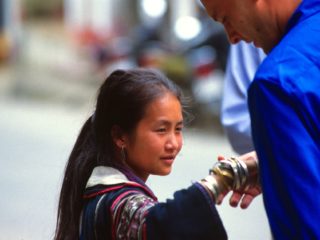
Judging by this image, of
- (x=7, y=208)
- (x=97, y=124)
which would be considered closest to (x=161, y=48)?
(x=7, y=208)

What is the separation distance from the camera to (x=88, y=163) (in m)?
2.75

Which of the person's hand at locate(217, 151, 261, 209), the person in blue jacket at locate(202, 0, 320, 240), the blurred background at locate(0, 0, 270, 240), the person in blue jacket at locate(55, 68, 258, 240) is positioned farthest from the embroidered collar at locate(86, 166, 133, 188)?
the person in blue jacket at locate(202, 0, 320, 240)

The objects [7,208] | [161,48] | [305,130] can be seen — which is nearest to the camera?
[305,130]

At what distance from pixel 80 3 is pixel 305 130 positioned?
19.2 meters

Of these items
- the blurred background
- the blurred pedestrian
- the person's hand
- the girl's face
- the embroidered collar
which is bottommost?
the person's hand

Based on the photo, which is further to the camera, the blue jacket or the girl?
the girl

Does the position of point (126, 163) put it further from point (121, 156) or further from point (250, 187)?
point (250, 187)

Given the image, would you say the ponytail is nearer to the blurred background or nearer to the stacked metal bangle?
the blurred background

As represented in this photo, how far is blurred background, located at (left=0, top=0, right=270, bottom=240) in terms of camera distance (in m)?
7.36

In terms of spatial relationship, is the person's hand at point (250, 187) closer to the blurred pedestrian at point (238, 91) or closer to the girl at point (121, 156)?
the girl at point (121, 156)

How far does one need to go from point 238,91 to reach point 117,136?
1.17 metres

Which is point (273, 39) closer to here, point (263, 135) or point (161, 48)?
point (263, 135)

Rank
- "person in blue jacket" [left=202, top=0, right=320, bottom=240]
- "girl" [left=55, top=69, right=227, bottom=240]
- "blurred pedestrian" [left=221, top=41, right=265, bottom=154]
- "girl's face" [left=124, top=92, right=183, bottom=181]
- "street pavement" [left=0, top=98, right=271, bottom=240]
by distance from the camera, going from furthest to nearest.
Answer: "street pavement" [left=0, top=98, right=271, bottom=240] < "blurred pedestrian" [left=221, top=41, right=265, bottom=154] < "girl's face" [left=124, top=92, right=183, bottom=181] < "girl" [left=55, top=69, right=227, bottom=240] < "person in blue jacket" [left=202, top=0, right=320, bottom=240]

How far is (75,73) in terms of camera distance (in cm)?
1791
